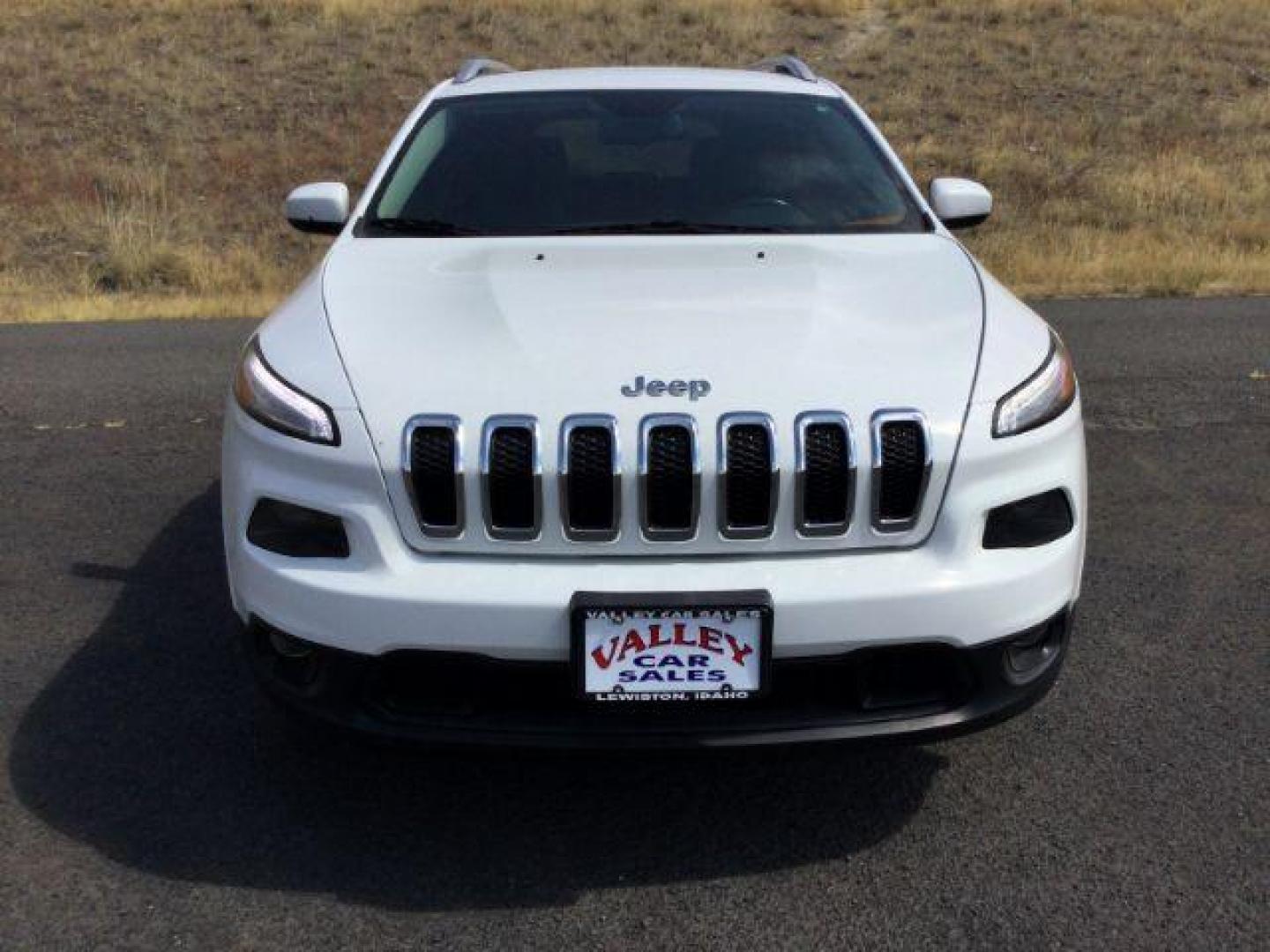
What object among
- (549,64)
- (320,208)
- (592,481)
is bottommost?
(549,64)

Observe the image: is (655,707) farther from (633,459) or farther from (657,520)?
(633,459)

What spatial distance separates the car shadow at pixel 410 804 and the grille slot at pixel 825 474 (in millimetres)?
456

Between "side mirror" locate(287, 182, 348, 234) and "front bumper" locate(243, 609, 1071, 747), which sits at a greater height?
"side mirror" locate(287, 182, 348, 234)

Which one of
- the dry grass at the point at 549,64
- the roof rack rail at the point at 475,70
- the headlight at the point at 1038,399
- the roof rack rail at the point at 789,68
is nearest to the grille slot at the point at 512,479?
the headlight at the point at 1038,399

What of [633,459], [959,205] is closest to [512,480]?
[633,459]

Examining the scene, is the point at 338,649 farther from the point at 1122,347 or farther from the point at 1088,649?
the point at 1122,347

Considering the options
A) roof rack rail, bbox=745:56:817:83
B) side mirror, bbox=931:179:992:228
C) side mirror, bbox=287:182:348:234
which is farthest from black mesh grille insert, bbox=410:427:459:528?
roof rack rail, bbox=745:56:817:83

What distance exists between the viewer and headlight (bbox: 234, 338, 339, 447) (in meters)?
2.82

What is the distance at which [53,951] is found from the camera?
8.64 ft

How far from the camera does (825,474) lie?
2703 millimetres

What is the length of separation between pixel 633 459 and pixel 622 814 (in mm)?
908

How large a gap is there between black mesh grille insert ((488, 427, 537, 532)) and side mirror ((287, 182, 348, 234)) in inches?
68.9

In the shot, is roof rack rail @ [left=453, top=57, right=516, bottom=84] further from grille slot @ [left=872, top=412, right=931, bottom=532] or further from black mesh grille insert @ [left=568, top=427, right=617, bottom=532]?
grille slot @ [left=872, top=412, right=931, bottom=532]

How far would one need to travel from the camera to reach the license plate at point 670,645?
2.61 m
